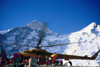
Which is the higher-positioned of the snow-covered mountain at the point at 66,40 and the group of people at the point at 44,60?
the snow-covered mountain at the point at 66,40

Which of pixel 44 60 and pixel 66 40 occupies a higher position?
pixel 66 40

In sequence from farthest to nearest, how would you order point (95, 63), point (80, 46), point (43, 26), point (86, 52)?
point (80, 46), point (86, 52), point (95, 63), point (43, 26)

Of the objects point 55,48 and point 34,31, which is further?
Result: point 34,31

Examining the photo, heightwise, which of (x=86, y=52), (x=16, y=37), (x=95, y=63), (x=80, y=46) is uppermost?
(x=16, y=37)

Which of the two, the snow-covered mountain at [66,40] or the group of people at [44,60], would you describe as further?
the snow-covered mountain at [66,40]

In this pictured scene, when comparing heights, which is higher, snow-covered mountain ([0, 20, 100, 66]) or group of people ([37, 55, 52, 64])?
snow-covered mountain ([0, 20, 100, 66])

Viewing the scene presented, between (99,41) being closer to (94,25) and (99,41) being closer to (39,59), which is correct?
(94,25)

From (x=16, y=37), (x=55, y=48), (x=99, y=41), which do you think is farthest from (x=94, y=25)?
(x=16, y=37)

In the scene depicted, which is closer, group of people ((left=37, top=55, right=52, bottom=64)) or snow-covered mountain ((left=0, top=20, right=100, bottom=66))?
group of people ((left=37, top=55, right=52, bottom=64))

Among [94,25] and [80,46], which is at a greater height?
[94,25]

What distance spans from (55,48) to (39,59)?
69.9 meters

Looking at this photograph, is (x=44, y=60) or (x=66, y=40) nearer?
(x=44, y=60)

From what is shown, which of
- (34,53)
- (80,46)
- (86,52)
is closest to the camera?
(34,53)

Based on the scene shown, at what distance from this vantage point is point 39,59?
13.6 metres
